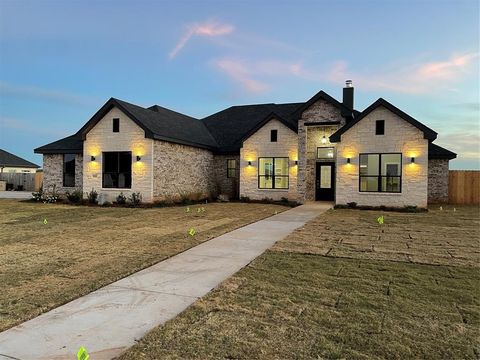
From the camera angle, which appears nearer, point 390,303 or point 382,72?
point 390,303

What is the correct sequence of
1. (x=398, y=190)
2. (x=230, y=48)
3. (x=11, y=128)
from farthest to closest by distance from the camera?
1. (x=11, y=128)
2. (x=230, y=48)
3. (x=398, y=190)

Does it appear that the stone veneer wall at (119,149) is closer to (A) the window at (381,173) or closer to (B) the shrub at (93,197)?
(B) the shrub at (93,197)

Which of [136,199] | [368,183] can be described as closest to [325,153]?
[368,183]

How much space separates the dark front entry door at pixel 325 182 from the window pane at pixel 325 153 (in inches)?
16.5

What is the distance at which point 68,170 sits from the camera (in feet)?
67.4

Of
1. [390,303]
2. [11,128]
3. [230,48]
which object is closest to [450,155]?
[230,48]

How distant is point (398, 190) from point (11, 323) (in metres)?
15.8

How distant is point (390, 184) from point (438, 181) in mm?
5536

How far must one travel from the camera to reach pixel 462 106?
71.5ft

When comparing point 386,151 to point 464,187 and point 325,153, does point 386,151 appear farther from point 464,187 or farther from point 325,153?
point 464,187

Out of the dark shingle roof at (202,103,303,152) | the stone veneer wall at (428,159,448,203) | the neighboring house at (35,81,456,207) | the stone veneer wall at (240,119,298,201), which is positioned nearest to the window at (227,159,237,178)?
the neighboring house at (35,81,456,207)

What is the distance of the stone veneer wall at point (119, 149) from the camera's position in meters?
16.9

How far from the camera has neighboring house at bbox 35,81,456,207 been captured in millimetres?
15781

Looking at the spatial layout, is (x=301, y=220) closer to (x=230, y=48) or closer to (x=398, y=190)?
(x=398, y=190)
